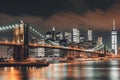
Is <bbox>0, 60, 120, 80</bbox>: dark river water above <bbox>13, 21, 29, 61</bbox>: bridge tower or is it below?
below

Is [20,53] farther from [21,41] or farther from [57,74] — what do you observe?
[57,74]

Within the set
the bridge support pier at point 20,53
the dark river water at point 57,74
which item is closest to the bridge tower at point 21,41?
the bridge support pier at point 20,53

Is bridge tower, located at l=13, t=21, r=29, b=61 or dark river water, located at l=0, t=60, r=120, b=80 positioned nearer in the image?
dark river water, located at l=0, t=60, r=120, b=80

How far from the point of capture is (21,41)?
64938 millimetres

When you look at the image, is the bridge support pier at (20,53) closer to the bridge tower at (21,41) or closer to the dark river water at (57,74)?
the bridge tower at (21,41)

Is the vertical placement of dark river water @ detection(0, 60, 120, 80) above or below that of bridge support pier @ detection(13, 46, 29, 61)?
below

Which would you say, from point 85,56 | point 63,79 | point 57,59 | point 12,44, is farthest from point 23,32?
point 85,56

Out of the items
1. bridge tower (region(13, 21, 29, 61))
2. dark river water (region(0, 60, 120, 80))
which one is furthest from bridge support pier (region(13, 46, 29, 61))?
dark river water (region(0, 60, 120, 80))

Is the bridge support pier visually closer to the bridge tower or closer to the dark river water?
the bridge tower

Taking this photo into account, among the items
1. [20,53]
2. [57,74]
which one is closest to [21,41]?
[20,53]

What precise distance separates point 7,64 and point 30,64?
12.7ft

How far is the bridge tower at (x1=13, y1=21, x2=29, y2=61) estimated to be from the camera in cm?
6166

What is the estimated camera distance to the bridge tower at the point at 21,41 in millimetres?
61659

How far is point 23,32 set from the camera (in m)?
66.4
